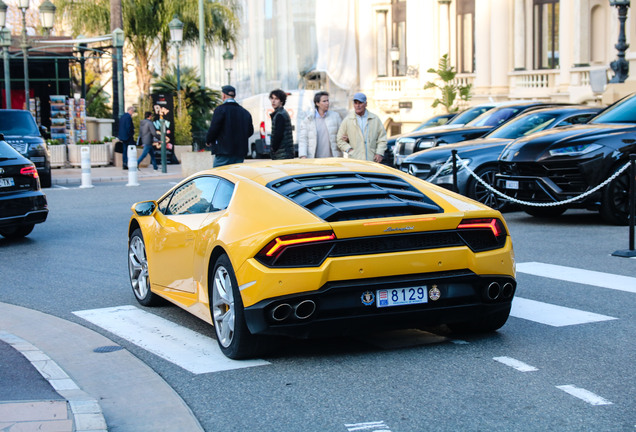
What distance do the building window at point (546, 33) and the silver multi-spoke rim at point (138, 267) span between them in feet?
99.0

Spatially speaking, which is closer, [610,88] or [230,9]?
[610,88]

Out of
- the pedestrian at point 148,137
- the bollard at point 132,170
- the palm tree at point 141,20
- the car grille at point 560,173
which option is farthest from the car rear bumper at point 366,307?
the palm tree at point 141,20

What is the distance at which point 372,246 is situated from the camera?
6270 mm

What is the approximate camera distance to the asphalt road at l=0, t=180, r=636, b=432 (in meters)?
5.20

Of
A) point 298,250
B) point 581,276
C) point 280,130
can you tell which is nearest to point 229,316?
point 298,250

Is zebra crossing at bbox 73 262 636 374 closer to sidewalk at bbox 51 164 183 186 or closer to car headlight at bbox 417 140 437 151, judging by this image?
car headlight at bbox 417 140 437 151

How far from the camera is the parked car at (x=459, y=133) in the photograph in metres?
19.3

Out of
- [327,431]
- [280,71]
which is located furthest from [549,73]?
[327,431]

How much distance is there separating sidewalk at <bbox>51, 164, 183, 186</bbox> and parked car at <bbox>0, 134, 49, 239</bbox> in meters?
12.8

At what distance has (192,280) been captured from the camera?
24.0 feet

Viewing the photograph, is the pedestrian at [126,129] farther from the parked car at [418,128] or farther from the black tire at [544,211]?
the black tire at [544,211]

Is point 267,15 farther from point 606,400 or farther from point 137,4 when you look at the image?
point 606,400

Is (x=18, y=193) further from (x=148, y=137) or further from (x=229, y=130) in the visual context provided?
(x=148, y=137)

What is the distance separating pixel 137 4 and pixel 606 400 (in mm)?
41882
